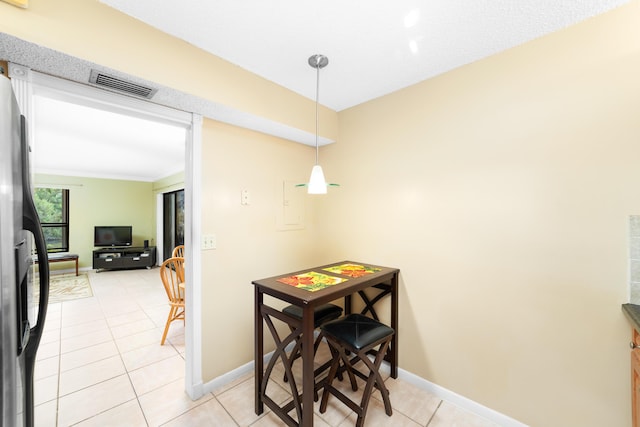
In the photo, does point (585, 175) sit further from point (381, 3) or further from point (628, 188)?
point (381, 3)

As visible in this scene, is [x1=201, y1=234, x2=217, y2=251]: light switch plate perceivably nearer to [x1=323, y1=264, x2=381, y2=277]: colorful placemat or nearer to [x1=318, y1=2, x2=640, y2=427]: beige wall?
[x1=323, y1=264, x2=381, y2=277]: colorful placemat

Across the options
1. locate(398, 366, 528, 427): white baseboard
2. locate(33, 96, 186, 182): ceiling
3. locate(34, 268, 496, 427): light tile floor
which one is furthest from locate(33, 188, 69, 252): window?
locate(398, 366, 528, 427): white baseboard

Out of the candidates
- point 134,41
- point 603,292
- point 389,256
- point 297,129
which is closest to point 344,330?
point 389,256

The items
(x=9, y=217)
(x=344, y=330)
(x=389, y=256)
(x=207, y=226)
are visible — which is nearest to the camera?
(x=9, y=217)

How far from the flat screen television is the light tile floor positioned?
148 inches

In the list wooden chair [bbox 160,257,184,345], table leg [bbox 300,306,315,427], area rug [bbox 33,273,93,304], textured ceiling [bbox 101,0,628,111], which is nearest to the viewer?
textured ceiling [bbox 101,0,628,111]

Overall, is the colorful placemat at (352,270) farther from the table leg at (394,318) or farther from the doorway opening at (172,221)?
the doorway opening at (172,221)

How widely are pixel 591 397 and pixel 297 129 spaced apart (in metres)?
2.54

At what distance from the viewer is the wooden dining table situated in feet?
4.78

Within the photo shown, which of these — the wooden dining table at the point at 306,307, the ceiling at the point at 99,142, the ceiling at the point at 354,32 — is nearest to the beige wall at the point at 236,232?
the ceiling at the point at 354,32

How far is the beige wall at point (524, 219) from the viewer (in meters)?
1.34

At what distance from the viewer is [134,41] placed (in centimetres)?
138

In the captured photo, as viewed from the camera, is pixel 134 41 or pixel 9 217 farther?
pixel 134 41

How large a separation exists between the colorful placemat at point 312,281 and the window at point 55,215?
717 centimetres
